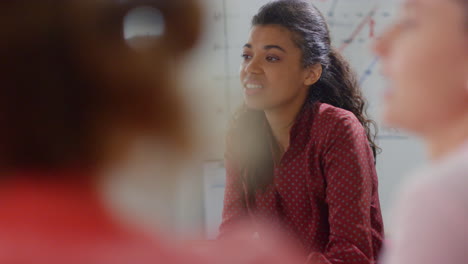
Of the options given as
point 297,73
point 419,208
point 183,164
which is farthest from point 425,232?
point 297,73

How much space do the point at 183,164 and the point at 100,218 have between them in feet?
0.15

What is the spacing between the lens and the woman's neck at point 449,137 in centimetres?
38

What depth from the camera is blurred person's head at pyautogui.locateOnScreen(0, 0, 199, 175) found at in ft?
0.79

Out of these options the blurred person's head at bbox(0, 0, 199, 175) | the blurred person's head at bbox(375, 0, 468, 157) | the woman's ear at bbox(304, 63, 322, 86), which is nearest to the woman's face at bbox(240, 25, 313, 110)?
the woman's ear at bbox(304, 63, 322, 86)

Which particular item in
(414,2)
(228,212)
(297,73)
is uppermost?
(414,2)

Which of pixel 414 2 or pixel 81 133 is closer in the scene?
pixel 81 133

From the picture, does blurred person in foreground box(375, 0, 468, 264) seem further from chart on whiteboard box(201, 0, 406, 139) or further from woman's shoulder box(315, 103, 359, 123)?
chart on whiteboard box(201, 0, 406, 139)

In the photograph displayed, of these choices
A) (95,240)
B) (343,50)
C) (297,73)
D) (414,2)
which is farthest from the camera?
(343,50)

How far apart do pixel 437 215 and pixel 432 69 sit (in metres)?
0.11

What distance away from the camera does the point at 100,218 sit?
Result: 24cm

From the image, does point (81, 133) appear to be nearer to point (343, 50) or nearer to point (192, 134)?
point (192, 134)

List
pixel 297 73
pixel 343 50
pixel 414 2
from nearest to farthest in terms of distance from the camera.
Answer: pixel 414 2 < pixel 297 73 < pixel 343 50

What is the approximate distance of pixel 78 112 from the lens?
24 centimetres

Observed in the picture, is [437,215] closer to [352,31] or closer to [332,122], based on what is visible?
[332,122]
